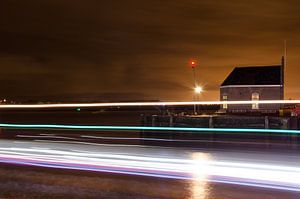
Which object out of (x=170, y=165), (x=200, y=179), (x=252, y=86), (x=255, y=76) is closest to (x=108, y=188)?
(x=200, y=179)

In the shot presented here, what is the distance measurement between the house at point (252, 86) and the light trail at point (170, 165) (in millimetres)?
46125

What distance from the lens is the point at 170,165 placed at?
1286 centimetres

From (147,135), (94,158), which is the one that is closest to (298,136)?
(147,135)

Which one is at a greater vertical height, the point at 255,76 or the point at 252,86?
the point at 255,76

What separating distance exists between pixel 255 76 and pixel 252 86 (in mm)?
1862

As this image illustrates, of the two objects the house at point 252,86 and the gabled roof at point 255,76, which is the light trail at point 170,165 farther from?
the gabled roof at point 255,76

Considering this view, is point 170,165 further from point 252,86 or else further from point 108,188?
point 252,86

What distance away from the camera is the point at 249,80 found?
64.7 meters

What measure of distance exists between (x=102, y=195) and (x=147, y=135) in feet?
59.4

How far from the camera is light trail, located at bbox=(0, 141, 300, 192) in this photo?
10719mm

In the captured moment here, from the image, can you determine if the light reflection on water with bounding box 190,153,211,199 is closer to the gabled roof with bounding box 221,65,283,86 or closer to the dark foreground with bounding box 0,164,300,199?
the dark foreground with bounding box 0,164,300,199

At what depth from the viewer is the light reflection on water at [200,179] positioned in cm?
952

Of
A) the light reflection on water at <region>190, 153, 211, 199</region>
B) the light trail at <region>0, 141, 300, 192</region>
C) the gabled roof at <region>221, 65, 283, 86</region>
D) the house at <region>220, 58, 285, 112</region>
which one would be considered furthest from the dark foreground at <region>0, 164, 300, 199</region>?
the gabled roof at <region>221, 65, 283, 86</region>

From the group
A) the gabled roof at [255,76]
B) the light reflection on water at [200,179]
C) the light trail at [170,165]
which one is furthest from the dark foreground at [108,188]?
the gabled roof at [255,76]
